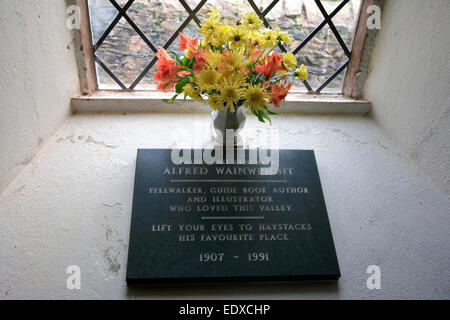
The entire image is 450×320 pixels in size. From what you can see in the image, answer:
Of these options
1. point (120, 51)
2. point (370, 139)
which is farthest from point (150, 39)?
point (370, 139)

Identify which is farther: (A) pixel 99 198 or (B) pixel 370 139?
(B) pixel 370 139

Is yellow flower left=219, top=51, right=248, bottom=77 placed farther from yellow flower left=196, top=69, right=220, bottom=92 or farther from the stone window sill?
the stone window sill

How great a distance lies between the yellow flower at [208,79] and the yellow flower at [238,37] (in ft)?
0.38

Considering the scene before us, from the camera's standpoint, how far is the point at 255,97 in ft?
3.34

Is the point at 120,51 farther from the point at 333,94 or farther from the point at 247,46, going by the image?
the point at 333,94

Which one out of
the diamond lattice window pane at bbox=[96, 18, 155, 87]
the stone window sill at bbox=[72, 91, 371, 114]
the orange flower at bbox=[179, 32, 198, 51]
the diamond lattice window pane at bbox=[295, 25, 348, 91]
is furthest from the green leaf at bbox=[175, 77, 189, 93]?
the diamond lattice window pane at bbox=[295, 25, 348, 91]

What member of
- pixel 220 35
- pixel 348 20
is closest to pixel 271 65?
pixel 220 35

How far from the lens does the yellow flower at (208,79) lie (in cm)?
100

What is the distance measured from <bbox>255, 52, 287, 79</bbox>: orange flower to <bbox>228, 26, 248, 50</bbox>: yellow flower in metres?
0.09

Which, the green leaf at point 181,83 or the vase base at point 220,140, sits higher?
the green leaf at point 181,83

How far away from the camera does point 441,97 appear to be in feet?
3.70

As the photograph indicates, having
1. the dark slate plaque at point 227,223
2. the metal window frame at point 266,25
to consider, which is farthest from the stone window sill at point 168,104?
the dark slate plaque at point 227,223

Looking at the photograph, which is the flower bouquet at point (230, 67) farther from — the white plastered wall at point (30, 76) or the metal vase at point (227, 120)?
the white plastered wall at point (30, 76)
